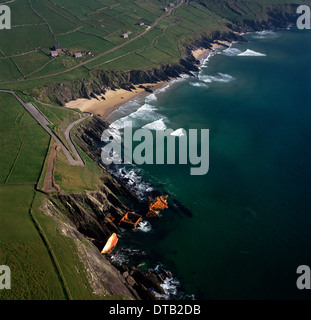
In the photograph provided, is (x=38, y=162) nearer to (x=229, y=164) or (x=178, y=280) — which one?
(x=178, y=280)

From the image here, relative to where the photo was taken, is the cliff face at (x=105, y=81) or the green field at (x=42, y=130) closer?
the green field at (x=42, y=130)

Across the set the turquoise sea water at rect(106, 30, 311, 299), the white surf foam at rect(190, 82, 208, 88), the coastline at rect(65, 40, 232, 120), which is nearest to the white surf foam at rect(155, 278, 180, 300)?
the turquoise sea water at rect(106, 30, 311, 299)

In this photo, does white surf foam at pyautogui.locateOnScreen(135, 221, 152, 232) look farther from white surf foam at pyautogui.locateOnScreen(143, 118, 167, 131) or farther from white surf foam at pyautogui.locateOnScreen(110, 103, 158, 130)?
white surf foam at pyautogui.locateOnScreen(110, 103, 158, 130)

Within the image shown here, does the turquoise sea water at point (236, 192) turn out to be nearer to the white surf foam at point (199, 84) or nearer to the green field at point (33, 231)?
the white surf foam at point (199, 84)

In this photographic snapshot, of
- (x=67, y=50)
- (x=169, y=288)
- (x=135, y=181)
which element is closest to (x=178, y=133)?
(x=135, y=181)

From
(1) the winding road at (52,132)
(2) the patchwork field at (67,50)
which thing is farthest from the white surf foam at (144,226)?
(2) the patchwork field at (67,50)

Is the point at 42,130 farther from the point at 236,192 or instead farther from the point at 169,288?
the point at 169,288
